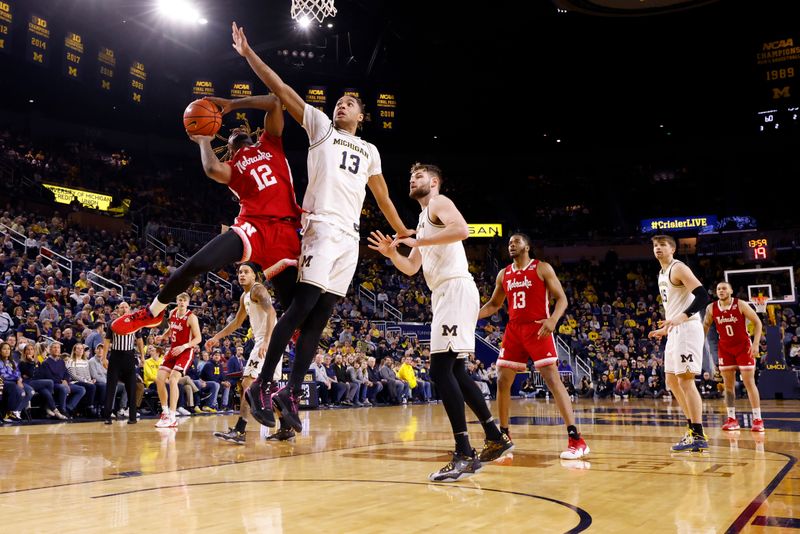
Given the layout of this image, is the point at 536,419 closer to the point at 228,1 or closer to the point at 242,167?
the point at 242,167

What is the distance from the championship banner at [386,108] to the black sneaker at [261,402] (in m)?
29.5

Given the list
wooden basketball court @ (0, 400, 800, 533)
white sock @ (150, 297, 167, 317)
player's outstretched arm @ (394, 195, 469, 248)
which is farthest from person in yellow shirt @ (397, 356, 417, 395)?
white sock @ (150, 297, 167, 317)

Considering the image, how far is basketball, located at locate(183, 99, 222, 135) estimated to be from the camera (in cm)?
441

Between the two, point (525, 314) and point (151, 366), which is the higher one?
point (525, 314)

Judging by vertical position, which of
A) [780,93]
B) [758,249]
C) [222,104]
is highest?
[780,93]

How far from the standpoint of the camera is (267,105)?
14.5 ft

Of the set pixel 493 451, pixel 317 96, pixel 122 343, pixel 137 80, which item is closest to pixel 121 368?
pixel 122 343

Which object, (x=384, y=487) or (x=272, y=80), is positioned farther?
(x=384, y=487)

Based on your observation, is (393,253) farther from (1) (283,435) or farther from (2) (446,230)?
(1) (283,435)

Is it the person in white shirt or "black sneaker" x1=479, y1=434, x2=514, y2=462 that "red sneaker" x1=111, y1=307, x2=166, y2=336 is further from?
"black sneaker" x1=479, y1=434, x2=514, y2=462

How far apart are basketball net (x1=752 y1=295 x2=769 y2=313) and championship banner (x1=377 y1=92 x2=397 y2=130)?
19.0 metres

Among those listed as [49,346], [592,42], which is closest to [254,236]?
[49,346]

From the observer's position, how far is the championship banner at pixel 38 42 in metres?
23.9

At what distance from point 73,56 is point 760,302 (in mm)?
24213
